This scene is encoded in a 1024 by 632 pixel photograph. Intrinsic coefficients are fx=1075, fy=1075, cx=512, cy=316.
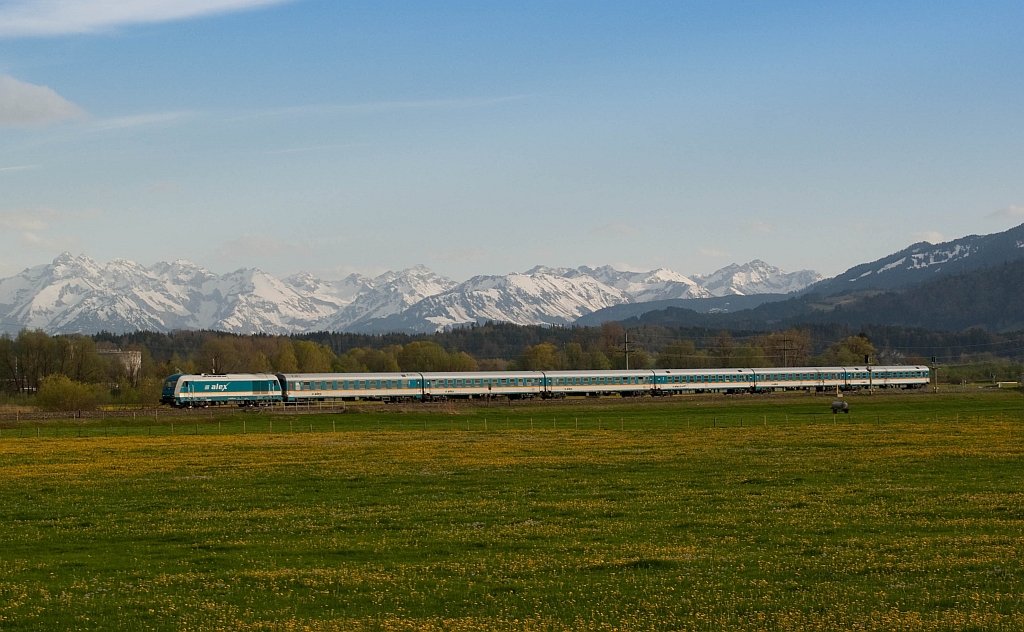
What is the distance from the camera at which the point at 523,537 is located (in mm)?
26422

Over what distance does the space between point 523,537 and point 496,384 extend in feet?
303

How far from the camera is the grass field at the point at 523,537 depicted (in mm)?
18906

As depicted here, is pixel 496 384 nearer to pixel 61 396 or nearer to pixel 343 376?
pixel 343 376

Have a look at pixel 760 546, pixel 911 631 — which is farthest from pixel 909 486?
pixel 911 631

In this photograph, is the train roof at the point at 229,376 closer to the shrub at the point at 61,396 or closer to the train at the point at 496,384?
the train at the point at 496,384

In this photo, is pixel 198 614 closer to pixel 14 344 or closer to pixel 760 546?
pixel 760 546

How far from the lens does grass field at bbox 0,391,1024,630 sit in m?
18.9

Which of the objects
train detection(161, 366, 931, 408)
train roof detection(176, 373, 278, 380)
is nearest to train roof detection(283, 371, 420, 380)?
train detection(161, 366, 931, 408)

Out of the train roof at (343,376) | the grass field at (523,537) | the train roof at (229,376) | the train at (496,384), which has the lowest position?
the grass field at (523,537)

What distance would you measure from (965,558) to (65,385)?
3986 inches

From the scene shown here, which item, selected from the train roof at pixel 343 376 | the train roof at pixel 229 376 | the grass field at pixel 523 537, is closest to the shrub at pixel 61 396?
the train roof at pixel 229 376

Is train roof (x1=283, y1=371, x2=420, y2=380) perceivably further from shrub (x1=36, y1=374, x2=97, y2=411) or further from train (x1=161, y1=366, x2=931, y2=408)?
shrub (x1=36, y1=374, x2=97, y2=411)

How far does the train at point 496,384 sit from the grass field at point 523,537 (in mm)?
51068

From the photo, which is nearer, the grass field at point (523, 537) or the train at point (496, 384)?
the grass field at point (523, 537)
